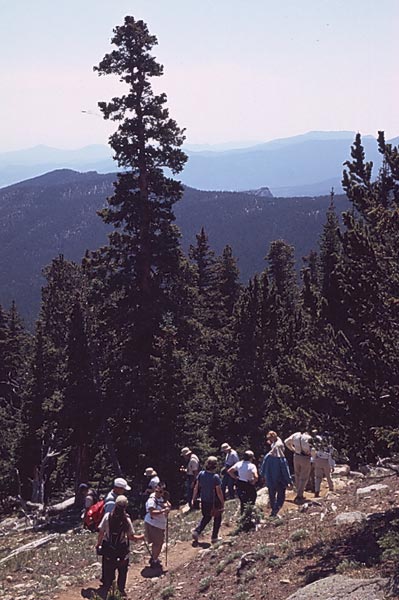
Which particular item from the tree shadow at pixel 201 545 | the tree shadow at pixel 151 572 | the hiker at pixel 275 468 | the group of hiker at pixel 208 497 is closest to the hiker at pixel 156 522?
the group of hiker at pixel 208 497

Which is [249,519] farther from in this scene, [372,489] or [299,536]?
[372,489]

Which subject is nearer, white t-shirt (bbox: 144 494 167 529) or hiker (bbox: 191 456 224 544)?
white t-shirt (bbox: 144 494 167 529)

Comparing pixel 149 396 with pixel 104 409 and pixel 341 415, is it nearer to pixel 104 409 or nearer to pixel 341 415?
pixel 104 409

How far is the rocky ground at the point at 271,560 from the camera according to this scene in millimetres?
8438

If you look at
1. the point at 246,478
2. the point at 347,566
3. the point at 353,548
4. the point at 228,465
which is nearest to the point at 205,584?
the point at 353,548

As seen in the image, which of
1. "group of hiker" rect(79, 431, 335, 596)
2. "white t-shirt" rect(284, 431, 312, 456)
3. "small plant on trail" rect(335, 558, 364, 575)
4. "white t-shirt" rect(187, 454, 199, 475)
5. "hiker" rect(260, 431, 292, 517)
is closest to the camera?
"small plant on trail" rect(335, 558, 364, 575)

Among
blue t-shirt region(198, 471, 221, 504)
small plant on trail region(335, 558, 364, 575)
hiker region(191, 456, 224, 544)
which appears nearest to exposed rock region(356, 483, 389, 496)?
hiker region(191, 456, 224, 544)

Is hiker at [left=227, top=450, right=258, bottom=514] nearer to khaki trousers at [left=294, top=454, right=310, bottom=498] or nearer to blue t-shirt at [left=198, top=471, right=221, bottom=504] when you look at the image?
blue t-shirt at [left=198, top=471, right=221, bottom=504]

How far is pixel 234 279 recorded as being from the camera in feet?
162

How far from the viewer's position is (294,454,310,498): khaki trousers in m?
15.3

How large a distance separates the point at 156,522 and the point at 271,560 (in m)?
2.98

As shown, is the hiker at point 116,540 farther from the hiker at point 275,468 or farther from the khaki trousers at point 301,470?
the khaki trousers at point 301,470

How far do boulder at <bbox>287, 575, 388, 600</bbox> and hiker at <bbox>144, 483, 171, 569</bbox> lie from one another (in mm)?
4398

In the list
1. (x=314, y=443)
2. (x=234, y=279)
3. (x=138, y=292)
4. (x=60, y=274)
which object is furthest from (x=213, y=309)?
(x=314, y=443)
